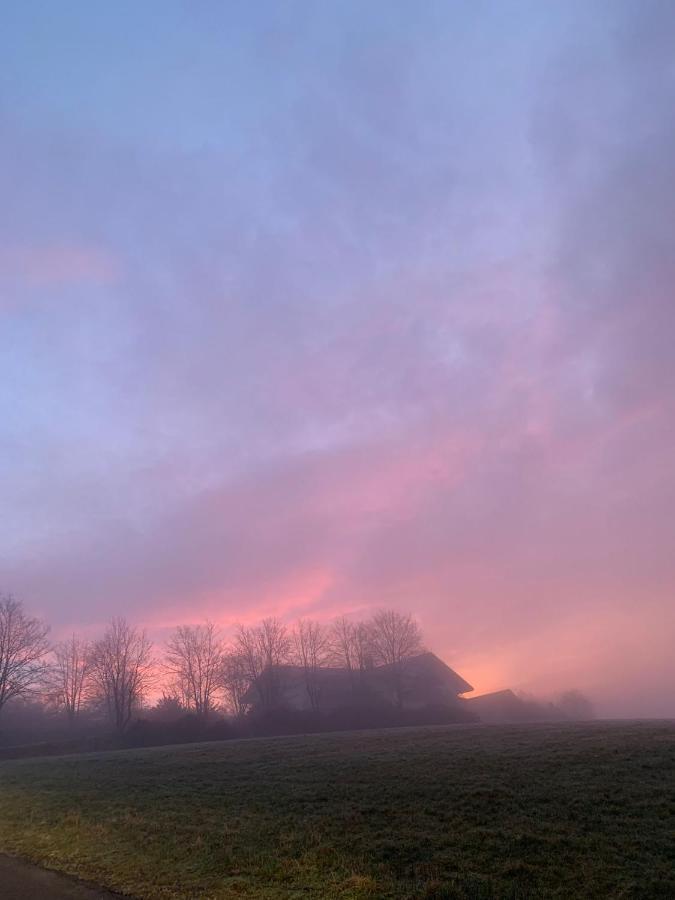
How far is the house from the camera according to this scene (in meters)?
101

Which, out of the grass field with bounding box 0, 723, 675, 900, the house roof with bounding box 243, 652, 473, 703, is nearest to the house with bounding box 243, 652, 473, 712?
the house roof with bounding box 243, 652, 473, 703

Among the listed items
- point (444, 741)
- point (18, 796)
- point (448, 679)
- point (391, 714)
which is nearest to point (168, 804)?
point (18, 796)

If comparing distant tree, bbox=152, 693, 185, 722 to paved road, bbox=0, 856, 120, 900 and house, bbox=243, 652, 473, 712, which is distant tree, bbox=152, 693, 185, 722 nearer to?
house, bbox=243, 652, 473, 712

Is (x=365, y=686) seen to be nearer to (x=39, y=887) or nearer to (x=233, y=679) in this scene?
(x=233, y=679)

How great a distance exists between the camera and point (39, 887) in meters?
14.2

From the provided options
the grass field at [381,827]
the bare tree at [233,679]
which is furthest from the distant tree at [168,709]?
the grass field at [381,827]

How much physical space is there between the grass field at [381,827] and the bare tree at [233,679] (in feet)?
308

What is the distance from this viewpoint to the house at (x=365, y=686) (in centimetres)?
10125

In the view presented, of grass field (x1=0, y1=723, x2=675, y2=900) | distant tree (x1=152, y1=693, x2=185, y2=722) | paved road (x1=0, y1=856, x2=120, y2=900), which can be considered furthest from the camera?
distant tree (x1=152, y1=693, x2=185, y2=722)

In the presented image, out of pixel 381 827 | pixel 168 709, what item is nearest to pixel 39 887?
pixel 381 827

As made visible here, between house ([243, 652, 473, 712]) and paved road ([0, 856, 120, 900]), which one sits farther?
house ([243, 652, 473, 712])

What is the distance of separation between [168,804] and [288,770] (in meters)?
9.24

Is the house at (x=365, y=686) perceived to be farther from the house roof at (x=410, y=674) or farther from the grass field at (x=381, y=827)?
the grass field at (x=381, y=827)

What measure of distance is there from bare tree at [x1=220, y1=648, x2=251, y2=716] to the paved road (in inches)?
4292
